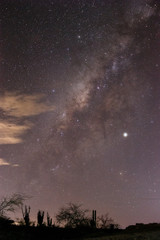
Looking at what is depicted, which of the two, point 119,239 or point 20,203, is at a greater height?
point 20,203

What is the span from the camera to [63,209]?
1668 inches

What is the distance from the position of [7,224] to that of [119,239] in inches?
571

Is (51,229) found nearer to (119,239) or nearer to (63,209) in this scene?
(119,239)

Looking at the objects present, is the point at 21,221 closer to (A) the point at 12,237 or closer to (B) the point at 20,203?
(B) the point at 20,203

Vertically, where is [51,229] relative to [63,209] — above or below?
below

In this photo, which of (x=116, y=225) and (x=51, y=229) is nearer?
(x=51, y=229)

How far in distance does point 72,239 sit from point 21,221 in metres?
17.4

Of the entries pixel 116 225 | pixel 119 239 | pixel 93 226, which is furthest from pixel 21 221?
pixel 119 239

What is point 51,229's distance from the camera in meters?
26.0

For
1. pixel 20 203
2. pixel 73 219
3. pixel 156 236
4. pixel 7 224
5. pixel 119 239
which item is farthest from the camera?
pixel 73 219

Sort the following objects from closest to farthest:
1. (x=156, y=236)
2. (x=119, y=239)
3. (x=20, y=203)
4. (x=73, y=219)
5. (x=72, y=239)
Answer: (x=156, y=236) → (x=119, y=239) → (x=72, y=239) → (x=20, y=203) → (x=73, y=219)

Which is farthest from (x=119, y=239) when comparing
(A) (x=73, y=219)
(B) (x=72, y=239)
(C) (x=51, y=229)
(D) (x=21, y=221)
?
(A) (x=73, y=219)

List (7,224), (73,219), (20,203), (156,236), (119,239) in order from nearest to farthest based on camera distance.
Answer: (156,236), (119,239), (7,224), (20,203), (73,219)

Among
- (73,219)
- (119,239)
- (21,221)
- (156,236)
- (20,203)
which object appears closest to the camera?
(156,236)
